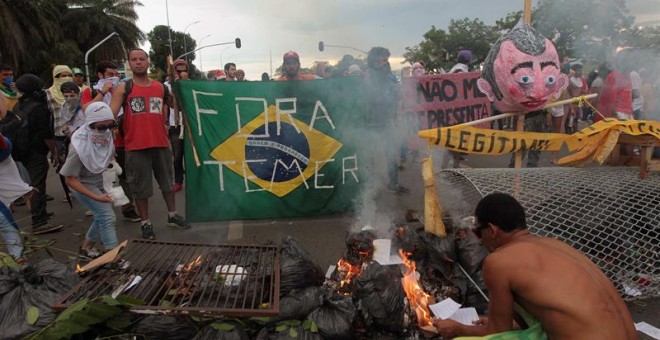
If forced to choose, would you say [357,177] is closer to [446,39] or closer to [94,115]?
[94,115]

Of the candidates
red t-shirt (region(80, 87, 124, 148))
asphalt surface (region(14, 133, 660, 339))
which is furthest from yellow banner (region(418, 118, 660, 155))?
red t-shirt (region(80, 87, 124, 148))

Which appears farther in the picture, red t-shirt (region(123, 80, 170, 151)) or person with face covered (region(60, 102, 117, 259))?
red t-shirt (region(123, 80, 170, 151))

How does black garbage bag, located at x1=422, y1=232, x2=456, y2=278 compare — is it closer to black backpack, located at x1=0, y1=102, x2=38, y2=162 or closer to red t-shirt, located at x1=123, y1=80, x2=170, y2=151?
red t-shirt, located at x1=123, y1=80, x2=170, y2=151

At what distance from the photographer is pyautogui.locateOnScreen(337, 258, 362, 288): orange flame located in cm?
332

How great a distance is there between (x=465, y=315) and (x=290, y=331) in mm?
1296

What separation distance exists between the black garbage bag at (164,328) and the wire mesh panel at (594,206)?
233cm

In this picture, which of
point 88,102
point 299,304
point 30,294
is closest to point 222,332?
point 299,304

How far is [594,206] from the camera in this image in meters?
3.41

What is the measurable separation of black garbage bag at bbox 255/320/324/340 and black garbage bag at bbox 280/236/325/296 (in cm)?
33

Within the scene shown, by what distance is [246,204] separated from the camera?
5.14 metres

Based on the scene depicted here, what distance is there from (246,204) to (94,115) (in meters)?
2.01

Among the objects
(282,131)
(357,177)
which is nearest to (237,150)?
(282,131)

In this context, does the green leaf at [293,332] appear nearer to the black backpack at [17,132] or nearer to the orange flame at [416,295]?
the orange flame at [416,295]

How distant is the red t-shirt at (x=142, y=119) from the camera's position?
4.53 metres
